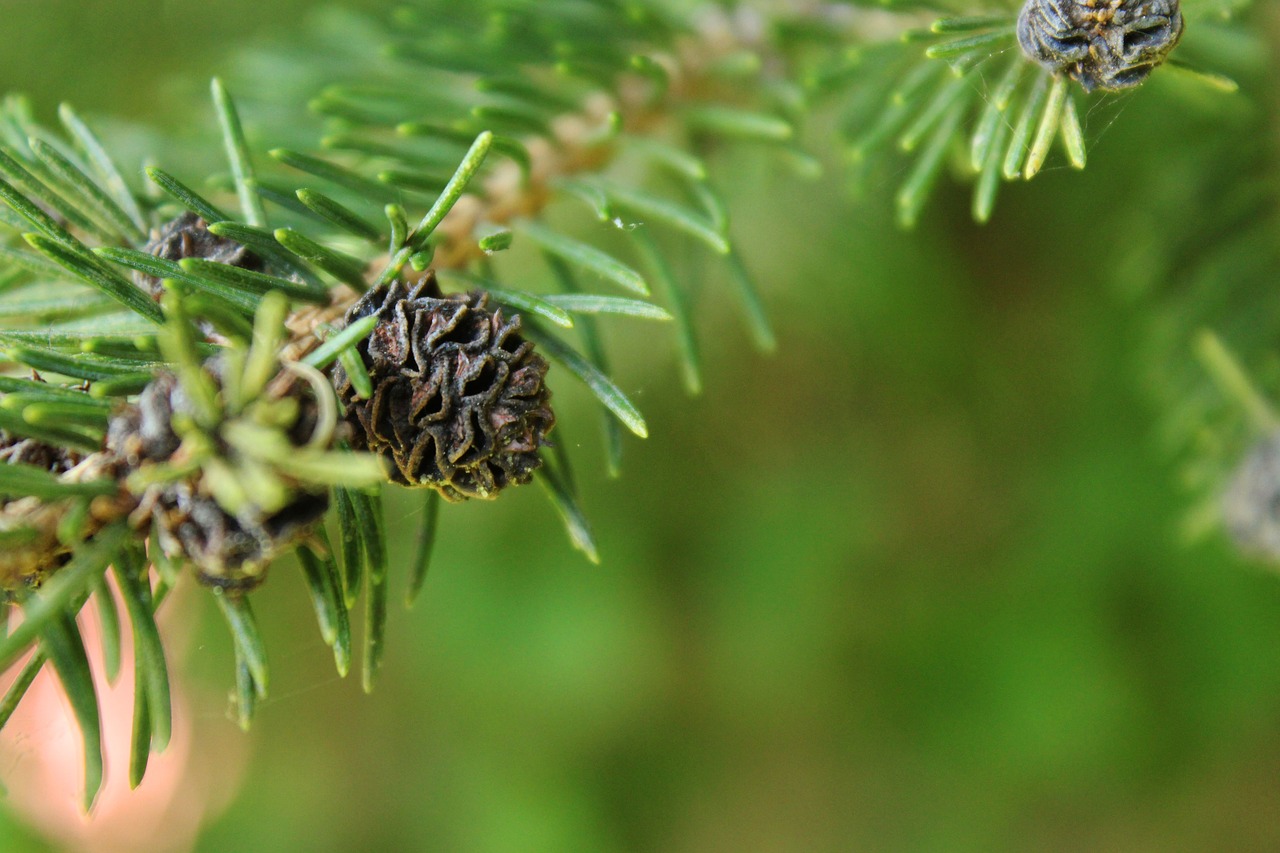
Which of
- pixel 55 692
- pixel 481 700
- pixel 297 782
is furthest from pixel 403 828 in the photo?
pixel 55 692

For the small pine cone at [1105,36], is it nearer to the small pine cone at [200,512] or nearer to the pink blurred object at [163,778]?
the small pine cone at [200,512]

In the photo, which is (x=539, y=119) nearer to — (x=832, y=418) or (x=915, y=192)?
(x=915, y=192)

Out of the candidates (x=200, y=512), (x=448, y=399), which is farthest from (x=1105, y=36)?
(x=200, y=512)

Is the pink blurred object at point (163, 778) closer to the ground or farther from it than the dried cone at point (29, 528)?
closer to the ground

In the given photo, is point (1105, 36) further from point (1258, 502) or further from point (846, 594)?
point (846, 594)

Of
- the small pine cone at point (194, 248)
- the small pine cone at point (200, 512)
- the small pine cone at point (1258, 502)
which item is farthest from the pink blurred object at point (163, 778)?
the small pine cone at point (1258, 502)

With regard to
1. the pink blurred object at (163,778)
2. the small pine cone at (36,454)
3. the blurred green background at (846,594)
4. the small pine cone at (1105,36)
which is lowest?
the pink blurred object at (163,778)
